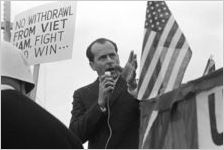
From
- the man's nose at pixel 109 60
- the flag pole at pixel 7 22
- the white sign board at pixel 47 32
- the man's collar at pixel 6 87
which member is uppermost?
the flag pole at pixel 7 22

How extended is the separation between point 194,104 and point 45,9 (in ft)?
10.2

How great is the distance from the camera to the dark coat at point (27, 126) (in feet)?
7.57

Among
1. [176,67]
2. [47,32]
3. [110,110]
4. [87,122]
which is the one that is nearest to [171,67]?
[176,67]

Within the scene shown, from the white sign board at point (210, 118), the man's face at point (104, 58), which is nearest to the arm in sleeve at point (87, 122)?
the man's face at point (104, 58)

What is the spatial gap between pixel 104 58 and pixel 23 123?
5.01ft

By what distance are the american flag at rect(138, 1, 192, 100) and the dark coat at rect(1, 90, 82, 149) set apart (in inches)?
41.3

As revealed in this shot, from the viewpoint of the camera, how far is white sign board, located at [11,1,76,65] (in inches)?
207

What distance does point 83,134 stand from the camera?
3586mm

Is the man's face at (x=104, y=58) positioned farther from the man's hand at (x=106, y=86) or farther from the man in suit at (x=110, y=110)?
the man's hand at (x=106, y=86)

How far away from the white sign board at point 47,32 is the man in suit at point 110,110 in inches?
57.7

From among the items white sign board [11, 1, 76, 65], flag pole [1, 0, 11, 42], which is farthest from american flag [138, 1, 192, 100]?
flag pole [1, 0, 11, 42]

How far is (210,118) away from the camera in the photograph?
2732 millimetres

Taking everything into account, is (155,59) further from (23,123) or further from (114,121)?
(23,123)

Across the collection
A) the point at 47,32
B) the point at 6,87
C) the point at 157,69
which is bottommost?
the point at 6,87
